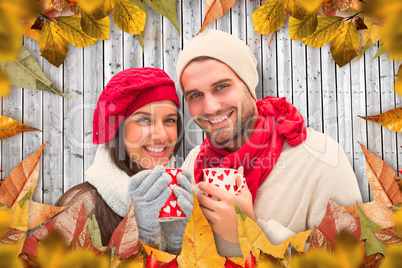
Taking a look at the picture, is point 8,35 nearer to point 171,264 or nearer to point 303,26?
point 171,264

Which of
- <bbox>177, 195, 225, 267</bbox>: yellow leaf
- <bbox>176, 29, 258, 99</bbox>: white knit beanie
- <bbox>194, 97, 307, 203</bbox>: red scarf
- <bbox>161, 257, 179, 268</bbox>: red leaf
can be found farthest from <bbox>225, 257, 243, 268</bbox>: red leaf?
<bbox>176, 29, 258, 99</bbox>: white knit beanie

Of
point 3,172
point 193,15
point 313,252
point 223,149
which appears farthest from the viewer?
Result: point 223,149

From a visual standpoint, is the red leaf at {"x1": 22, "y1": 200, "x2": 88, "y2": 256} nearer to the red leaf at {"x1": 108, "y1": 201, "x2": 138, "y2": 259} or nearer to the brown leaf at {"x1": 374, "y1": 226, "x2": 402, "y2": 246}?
the red leaf at {"x1": 108, "y1": 201, "x2": 138, "y2": 259}

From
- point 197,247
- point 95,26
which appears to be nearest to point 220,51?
point 95,26

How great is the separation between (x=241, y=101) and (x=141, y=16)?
44 centimetres

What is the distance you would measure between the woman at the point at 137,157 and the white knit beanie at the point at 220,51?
98mm

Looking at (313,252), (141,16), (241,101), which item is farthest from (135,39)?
(313,252)

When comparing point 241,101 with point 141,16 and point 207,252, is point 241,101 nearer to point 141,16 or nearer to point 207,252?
point 141,16

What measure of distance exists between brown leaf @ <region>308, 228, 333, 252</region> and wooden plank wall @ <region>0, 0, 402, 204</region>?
312mm

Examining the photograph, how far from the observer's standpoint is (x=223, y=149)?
3.26ft

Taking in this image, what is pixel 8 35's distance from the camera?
2.15 ft

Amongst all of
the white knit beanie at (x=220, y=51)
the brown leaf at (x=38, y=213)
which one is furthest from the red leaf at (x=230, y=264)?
the white knit beanie at (x=220, y=51)

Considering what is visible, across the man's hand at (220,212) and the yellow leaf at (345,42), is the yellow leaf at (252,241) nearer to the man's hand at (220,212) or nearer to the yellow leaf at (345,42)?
the man's hand at (220,212)

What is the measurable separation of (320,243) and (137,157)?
661 millimetres
